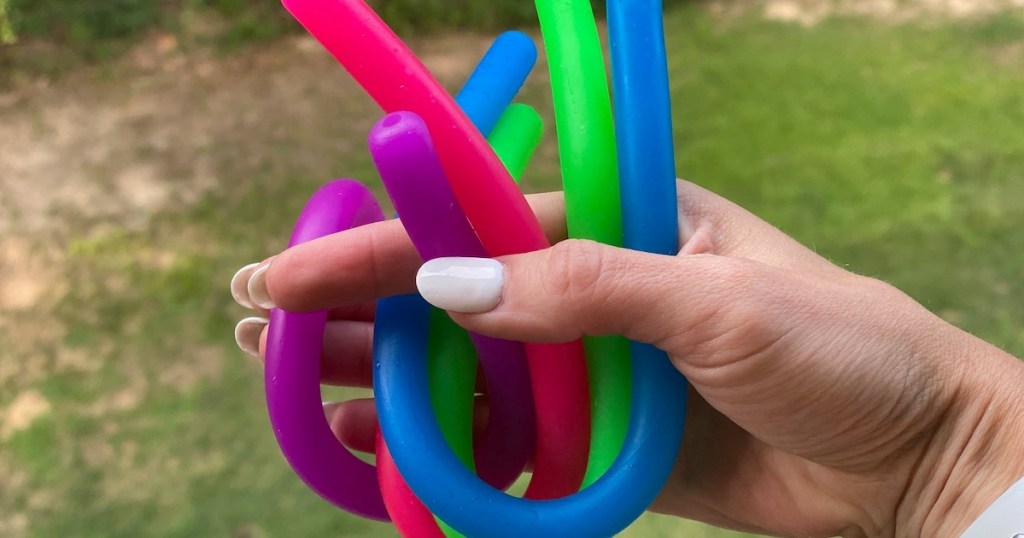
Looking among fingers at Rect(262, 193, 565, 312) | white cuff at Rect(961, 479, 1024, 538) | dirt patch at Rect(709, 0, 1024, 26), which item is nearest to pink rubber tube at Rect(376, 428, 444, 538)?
fingers at Rect(262, 193, 565, 312)

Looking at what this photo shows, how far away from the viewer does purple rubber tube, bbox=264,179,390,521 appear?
2.26ft

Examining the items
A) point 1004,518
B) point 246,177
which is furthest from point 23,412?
point 1004,518

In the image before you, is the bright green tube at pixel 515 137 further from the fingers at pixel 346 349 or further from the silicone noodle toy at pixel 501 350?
the fingers at pixel 346 349

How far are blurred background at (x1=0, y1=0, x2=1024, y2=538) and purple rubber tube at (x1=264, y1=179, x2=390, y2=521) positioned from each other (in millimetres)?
706

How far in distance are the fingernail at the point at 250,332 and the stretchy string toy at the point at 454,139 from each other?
25 cm

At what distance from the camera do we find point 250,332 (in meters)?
0.82

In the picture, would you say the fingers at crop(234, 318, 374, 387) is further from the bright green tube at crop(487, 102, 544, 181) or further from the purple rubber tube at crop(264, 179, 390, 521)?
the bright green tube at crop(487, 102, 544, 181)

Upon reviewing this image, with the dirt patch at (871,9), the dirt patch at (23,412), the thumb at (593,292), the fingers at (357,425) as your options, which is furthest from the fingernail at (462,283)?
the dirt patch at (871,9)

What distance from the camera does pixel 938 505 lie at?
72 cm

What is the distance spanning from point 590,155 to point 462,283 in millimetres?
161

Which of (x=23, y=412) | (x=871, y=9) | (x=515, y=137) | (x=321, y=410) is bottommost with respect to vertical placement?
(x=23, y=412)

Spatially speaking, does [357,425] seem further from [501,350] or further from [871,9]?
[871,9]

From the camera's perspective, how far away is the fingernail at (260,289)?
27.8 inches

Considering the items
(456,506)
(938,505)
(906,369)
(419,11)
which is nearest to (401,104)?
(456,506)
